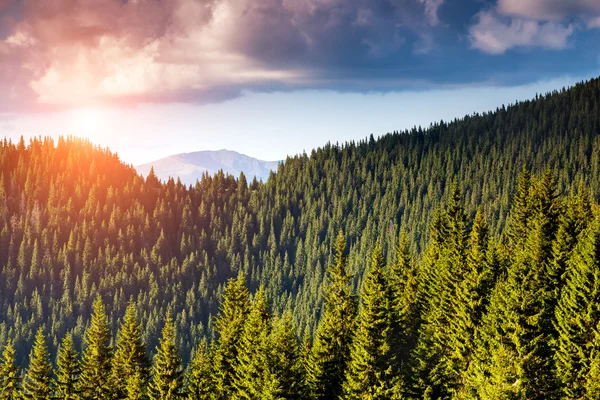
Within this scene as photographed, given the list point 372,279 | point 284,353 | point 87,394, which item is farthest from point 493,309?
point 87,394

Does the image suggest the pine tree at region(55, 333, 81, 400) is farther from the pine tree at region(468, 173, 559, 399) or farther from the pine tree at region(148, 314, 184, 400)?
the pine tree at region(468, 173, 559, 399)

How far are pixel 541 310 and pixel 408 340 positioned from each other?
80.8 feet

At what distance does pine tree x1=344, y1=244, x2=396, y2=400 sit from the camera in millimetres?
49156

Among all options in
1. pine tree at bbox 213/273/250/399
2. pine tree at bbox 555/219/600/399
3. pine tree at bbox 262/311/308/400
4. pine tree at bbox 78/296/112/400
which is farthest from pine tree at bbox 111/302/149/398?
pine tree at bbox 555/219/600/399

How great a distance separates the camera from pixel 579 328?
142ft

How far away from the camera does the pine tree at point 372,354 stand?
4916 centimetres

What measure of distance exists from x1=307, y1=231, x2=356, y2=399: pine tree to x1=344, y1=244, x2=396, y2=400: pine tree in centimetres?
204

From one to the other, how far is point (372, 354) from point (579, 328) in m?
16.5

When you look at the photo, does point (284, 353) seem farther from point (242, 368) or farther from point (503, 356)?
point (503, 356)

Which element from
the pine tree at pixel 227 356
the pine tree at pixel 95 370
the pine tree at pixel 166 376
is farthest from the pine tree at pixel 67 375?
the pine tree at pixel 227 356

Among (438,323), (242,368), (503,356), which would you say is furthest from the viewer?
(438,323)

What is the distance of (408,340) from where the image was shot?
6456 cm

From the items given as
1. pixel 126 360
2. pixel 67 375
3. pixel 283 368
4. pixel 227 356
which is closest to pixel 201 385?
pixel 227 356

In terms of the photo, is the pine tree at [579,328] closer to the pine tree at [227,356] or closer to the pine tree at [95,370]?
the pine tree at [227,356]
